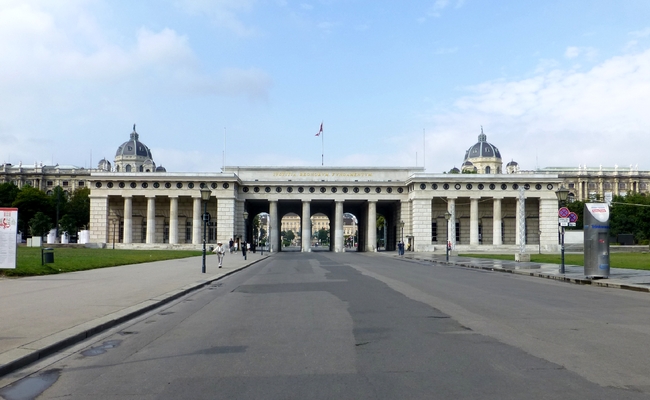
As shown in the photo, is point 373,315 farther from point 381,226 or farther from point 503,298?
point 381,226

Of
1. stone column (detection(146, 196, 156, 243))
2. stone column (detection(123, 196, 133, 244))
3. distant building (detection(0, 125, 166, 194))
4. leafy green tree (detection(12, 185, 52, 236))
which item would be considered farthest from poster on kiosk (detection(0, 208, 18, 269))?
distant building (detection(0, 125, 166, 194))

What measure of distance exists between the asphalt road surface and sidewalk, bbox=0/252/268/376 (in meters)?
0.34

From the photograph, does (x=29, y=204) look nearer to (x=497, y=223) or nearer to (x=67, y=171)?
(x=67, y=171)

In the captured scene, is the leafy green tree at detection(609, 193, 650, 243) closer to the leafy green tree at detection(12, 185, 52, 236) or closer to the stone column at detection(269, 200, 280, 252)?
the stone column at detection(269, 200, 280, 252)

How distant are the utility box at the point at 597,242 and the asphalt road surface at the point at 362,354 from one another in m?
9.59

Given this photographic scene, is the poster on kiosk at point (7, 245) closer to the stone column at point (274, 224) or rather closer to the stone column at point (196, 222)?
the stone column at point (196, 222)

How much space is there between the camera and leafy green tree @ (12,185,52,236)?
10025 centimetres

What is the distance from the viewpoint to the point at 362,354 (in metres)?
8.71

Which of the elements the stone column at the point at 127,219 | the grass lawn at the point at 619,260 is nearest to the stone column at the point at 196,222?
the stone column at the point at 127,219

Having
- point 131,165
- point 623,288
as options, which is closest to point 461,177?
point 623,288

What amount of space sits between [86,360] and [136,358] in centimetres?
70

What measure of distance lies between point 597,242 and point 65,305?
20.3 metres

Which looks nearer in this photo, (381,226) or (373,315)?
(373,315)

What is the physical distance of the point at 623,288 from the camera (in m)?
21.4
